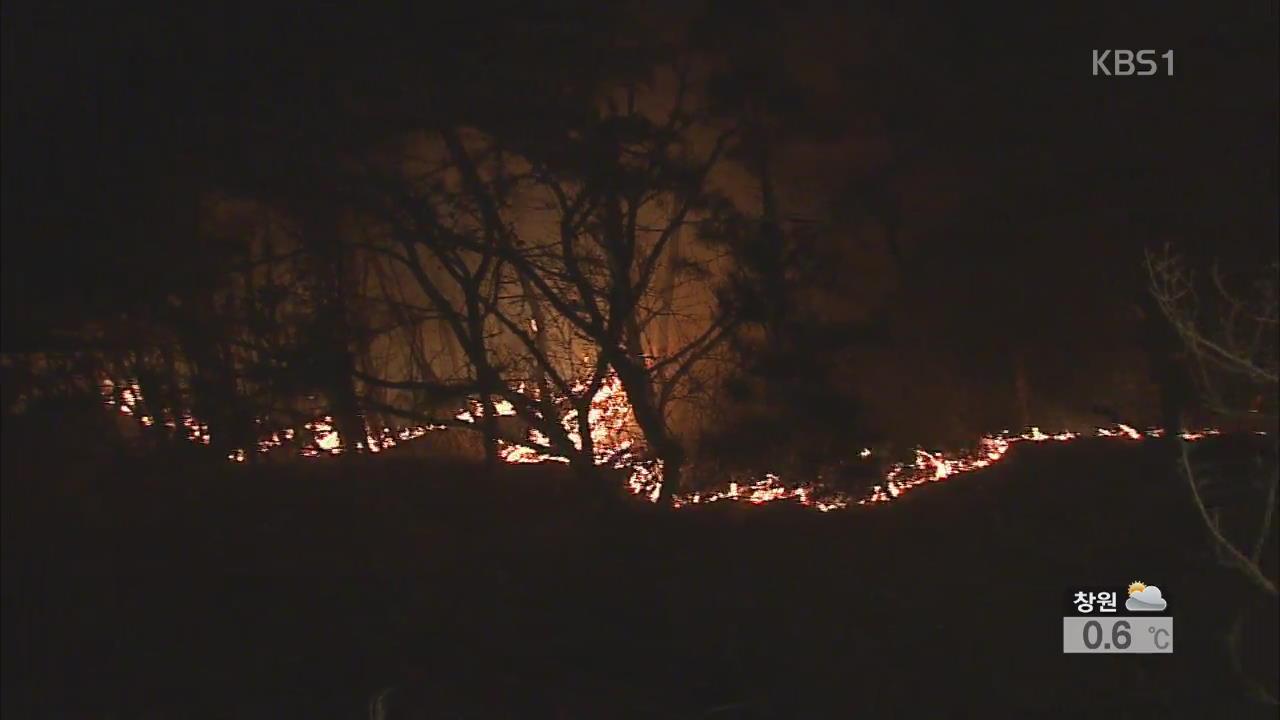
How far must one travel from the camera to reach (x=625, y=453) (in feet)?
30.7

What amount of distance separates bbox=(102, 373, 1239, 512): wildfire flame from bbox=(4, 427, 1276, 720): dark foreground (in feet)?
1.17

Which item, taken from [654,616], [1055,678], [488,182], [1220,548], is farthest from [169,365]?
[1220,548]

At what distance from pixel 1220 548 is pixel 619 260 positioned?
575cm

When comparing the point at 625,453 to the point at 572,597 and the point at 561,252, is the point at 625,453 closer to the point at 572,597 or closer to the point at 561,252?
the point at 561,252

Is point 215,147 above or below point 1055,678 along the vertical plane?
above

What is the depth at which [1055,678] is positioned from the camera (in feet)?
16.5

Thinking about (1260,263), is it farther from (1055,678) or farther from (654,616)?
(654,616)
